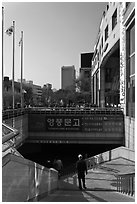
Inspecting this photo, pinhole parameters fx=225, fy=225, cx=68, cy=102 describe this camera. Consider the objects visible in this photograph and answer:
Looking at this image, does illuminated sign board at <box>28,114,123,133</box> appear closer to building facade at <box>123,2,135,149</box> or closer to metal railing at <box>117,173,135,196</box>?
building facade at <box>123,2,135,149</box>

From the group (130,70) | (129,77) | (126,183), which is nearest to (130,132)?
(129,77)

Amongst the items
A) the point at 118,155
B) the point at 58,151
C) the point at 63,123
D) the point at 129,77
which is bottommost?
the point at 58,151

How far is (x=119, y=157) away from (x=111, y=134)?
663cm

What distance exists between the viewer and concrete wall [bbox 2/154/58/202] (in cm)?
407

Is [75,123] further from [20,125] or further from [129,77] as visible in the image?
[129,77]

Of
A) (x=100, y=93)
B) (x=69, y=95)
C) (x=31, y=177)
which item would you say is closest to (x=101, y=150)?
(x=100, y=93)

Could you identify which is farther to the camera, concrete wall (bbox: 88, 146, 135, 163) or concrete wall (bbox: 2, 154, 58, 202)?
concrete wall (bbox: 88, 146, 135, 163)

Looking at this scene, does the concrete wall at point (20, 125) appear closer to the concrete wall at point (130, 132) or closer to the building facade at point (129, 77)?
the concrete wall at point (130, 132)

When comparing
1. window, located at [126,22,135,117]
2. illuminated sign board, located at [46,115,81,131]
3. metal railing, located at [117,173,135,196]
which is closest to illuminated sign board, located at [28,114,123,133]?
illuminated sign board, located at [46,115,81,131]

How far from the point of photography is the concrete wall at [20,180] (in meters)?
4.07

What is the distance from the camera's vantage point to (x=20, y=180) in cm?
478

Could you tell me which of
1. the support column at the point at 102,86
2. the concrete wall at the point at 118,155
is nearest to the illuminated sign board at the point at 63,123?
the concrete wall at the point at 118,155

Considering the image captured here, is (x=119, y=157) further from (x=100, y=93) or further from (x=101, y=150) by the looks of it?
(x=100, y=93)

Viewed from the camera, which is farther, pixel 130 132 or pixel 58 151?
pixel 58 151
